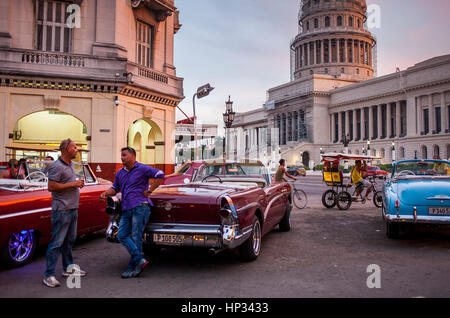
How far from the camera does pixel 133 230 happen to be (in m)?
5.01

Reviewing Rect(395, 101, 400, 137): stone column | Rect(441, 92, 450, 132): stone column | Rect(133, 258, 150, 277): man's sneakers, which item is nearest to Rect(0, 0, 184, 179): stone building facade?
Rect(133, 258, 150, 277): man's sneakers

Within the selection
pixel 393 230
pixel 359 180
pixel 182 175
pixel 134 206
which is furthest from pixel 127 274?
pixel 359 180

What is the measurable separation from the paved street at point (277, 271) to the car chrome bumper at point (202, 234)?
0.43m

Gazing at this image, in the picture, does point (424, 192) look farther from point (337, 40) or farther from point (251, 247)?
point (337, 40)

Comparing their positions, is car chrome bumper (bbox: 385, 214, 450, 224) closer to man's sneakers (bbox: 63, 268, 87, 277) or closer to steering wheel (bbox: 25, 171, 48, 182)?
man's sneakers (bbox: 63, 268, 87, 277)

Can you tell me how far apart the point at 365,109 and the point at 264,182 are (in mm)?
78711

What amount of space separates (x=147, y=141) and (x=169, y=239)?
16.0m

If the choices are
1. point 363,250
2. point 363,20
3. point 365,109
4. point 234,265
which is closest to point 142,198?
point 234,265

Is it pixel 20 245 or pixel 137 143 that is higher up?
pixel 137 143

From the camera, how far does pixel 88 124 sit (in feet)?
54.2

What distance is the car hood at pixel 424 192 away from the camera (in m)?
6.83

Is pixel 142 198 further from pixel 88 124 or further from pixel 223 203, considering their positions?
pixel 88 124

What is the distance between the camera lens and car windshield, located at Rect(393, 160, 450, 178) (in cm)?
902

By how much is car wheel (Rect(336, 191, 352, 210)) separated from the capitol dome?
89.5 m
